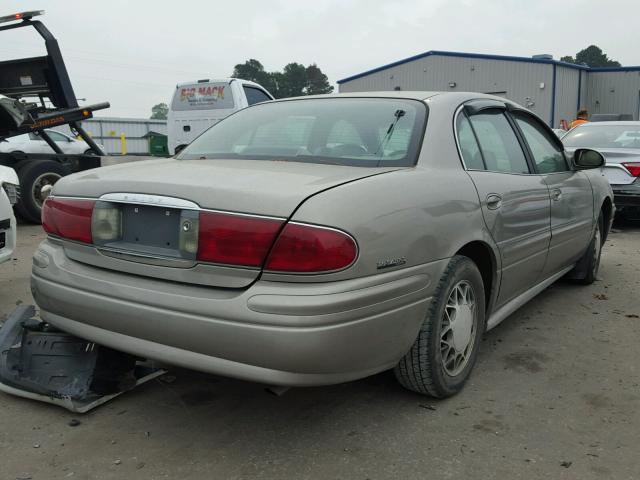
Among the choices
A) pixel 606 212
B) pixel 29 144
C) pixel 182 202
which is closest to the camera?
pixel 182 202

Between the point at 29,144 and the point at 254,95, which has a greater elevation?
the point at 254,95

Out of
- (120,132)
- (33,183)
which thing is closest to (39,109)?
(33,183)

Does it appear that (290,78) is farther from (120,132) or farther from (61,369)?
(61,369)

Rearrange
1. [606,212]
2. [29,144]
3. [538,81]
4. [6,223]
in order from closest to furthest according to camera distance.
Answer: [6,223], [606,212], [29,144], [538,81]

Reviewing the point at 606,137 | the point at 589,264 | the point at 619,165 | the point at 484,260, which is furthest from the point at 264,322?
the point at 606,137

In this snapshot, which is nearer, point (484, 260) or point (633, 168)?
point (484, 260)

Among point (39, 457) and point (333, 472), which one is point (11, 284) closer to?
point (39, 457)

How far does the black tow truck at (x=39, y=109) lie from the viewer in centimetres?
789

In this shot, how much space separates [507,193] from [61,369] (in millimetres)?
2347

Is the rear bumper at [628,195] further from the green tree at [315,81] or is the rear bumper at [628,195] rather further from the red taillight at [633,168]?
the green tree at [315,81]

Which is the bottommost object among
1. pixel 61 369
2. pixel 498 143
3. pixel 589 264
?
pixel 589 264

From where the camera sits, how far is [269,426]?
2.57m

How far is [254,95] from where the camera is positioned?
11.2 metres

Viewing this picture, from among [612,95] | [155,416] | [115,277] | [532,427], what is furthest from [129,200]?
[612,95]
